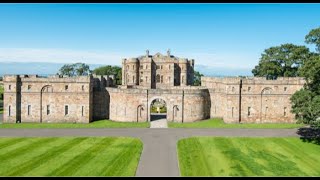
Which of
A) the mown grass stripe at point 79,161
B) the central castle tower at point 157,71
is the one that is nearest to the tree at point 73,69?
the central castle tower at point 157,71

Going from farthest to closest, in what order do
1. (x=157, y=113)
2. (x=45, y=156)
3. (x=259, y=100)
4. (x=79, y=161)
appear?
(x=157, y=113) → (x=259, y=100) → (x=45, y=156) → (x=79, y=161)

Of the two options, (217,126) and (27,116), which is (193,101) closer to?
(217,126)

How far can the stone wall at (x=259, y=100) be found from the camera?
163ft

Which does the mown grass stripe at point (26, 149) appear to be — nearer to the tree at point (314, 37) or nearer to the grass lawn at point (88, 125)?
the grass lawn at point (88, 125)

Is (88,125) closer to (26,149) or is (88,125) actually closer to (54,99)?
(54,99)

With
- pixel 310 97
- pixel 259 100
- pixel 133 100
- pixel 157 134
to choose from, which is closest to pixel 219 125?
pixel 259 100

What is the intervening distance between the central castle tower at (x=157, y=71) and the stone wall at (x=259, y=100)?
25.3 metres

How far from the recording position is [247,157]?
30531mm

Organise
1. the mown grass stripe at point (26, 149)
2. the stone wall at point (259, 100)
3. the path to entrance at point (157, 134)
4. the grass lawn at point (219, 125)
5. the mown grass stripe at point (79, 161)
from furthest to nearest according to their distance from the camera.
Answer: the stone wall at point (259, 100) < the grass lawn at point (219, 125) < the path to entrance at point (157, 134) < the mown grass stripe at point (26, 149) < the mown grass stripe at point (79, 161)

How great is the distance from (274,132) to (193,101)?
13738mm

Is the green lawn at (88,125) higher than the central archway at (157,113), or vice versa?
the central archway at (157,113)

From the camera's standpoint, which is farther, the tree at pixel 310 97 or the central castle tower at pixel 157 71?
the central castle tower at pixel 157 71

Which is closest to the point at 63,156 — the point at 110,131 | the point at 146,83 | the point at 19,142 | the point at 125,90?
the point at 19,142

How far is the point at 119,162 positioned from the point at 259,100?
2939 cm
